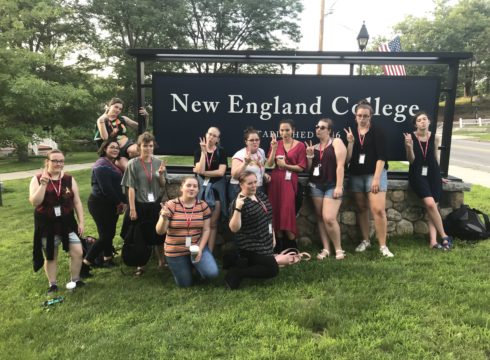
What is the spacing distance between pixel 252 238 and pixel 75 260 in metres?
1.75

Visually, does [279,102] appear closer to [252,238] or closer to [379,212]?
[379,212]

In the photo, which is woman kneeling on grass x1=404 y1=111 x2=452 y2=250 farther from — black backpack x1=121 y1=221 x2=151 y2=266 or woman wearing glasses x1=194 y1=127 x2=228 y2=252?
black backpack x1=121 y1=221 x2=151 y2=266

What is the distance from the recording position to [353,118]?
495 cm

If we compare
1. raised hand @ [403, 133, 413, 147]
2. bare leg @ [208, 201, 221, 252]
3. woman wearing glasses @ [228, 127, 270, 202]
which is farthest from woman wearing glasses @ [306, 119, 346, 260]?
bare leg @ [208, 201, 221, 252]

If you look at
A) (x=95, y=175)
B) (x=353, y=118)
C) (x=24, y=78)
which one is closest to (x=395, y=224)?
(x=353, y=118)

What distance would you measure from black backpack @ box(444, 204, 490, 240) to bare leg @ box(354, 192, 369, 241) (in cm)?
104

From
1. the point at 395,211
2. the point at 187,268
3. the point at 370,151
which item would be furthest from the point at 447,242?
the point at 187,268

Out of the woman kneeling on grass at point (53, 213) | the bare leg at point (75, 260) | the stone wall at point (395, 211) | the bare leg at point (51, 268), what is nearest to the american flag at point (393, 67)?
the stone wall at point (395, 211)

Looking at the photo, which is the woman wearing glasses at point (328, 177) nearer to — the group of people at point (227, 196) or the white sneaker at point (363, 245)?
the group of people at point (227, 196)

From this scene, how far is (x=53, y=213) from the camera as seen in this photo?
3594mm

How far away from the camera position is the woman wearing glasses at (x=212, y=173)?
428 centimetres

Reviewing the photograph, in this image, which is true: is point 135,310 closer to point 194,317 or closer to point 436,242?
point 194,317

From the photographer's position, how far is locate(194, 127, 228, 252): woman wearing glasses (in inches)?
169

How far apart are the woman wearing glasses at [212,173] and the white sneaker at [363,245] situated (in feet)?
5.45
